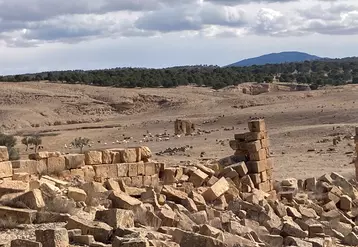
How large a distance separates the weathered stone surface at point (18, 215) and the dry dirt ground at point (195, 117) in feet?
53.6

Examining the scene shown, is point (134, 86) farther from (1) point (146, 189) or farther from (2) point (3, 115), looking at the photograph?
(1) point (146, 189)

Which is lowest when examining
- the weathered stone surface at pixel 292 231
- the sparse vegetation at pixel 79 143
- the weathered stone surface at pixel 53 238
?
the sparse vegetation at pixel 79 143

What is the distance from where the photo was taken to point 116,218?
1176 centimetres

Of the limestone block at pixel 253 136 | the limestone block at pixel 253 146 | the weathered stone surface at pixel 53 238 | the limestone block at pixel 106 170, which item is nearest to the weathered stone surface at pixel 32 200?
the weathered stone surface at pixel 53 238

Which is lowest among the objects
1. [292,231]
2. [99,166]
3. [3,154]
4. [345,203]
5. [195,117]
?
[195,117]

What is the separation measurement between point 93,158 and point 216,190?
322 cm

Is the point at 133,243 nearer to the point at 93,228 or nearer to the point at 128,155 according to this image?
the point at 93,228

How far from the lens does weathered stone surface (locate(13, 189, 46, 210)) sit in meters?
12.9

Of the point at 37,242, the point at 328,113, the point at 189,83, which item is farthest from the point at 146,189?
the point at 189,83

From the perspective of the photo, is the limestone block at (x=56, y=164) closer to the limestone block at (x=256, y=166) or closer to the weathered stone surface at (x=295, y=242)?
the limestone block at (x=256, y=166)

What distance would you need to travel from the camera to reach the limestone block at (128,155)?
60.2 feet

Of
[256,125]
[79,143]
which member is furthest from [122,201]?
[79,143]

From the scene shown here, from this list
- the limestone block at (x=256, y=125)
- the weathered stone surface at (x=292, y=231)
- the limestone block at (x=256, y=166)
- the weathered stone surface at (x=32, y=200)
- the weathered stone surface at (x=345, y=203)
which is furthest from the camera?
the limestone block at (x=256, y=125)

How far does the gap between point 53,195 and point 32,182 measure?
115cm
